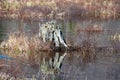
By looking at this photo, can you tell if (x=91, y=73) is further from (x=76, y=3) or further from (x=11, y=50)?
(x=76, y=3)

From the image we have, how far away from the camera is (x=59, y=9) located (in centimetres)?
2855

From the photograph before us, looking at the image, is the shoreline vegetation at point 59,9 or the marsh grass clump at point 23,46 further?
the shoreline vegetation at point 59,9

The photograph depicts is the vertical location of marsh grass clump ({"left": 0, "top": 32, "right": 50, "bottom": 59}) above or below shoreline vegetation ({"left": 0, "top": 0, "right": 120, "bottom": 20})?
above

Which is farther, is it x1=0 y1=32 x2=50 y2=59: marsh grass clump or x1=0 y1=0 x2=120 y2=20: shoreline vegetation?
x1=0 y1=0 x2=120 y2=20: shoreline vegetation

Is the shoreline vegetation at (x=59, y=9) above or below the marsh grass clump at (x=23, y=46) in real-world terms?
below

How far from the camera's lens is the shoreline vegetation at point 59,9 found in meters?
27.0

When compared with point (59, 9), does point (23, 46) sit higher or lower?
higher

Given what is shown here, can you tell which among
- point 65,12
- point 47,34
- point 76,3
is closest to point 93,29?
point 47,34

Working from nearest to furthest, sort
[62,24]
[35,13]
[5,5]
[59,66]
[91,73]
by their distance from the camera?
[91,73]
[59,66]
[62,24]
[35,13]
[5,5]

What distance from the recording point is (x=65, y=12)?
28.0 metres

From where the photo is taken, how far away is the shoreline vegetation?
27.0 m

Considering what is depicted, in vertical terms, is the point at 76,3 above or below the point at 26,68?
below

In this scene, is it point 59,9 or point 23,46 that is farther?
point 59,9

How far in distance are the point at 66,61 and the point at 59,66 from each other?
81cm
